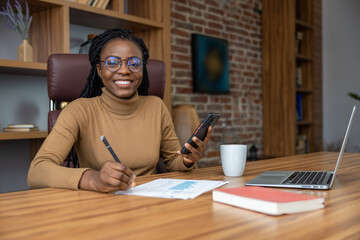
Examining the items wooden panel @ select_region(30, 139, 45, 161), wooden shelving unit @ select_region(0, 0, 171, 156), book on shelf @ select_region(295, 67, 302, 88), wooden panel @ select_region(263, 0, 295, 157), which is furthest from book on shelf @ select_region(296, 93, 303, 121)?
wooden panel @ select_region(30, 139, 45, 161)

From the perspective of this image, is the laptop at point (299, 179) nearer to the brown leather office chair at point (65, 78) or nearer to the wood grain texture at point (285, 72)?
the brown leather office chair at point (65, 78)

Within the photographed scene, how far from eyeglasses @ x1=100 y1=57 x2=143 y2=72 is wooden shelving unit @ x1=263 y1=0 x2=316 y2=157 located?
2.81 metres

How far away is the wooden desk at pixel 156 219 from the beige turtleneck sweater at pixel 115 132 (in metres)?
0.39

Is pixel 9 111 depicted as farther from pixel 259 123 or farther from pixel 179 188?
pixel 259 123

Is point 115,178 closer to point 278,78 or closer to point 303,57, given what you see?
point 278,78

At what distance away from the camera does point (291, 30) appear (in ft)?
12.6

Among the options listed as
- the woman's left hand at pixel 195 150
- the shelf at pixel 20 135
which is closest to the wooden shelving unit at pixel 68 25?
the shelf at pixel 20 135

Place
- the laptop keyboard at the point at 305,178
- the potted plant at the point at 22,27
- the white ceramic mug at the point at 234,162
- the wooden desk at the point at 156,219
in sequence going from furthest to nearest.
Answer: the potted plant at the point at 22,27 < the white ceramic mug at the point at 234,162 < the laptop keyboard at the point at 305,178 < the wooden desk at the point at 156,219

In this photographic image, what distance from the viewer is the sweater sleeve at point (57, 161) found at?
0.95 metres

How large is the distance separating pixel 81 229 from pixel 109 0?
6.85 feet

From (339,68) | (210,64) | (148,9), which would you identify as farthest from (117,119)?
(339,68)

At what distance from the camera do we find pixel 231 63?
371 cm

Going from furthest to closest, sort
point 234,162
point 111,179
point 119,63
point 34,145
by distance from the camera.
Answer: point 34,145 < point 119,63 < point 234,162 < point 111,179

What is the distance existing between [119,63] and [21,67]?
2.87 feet
